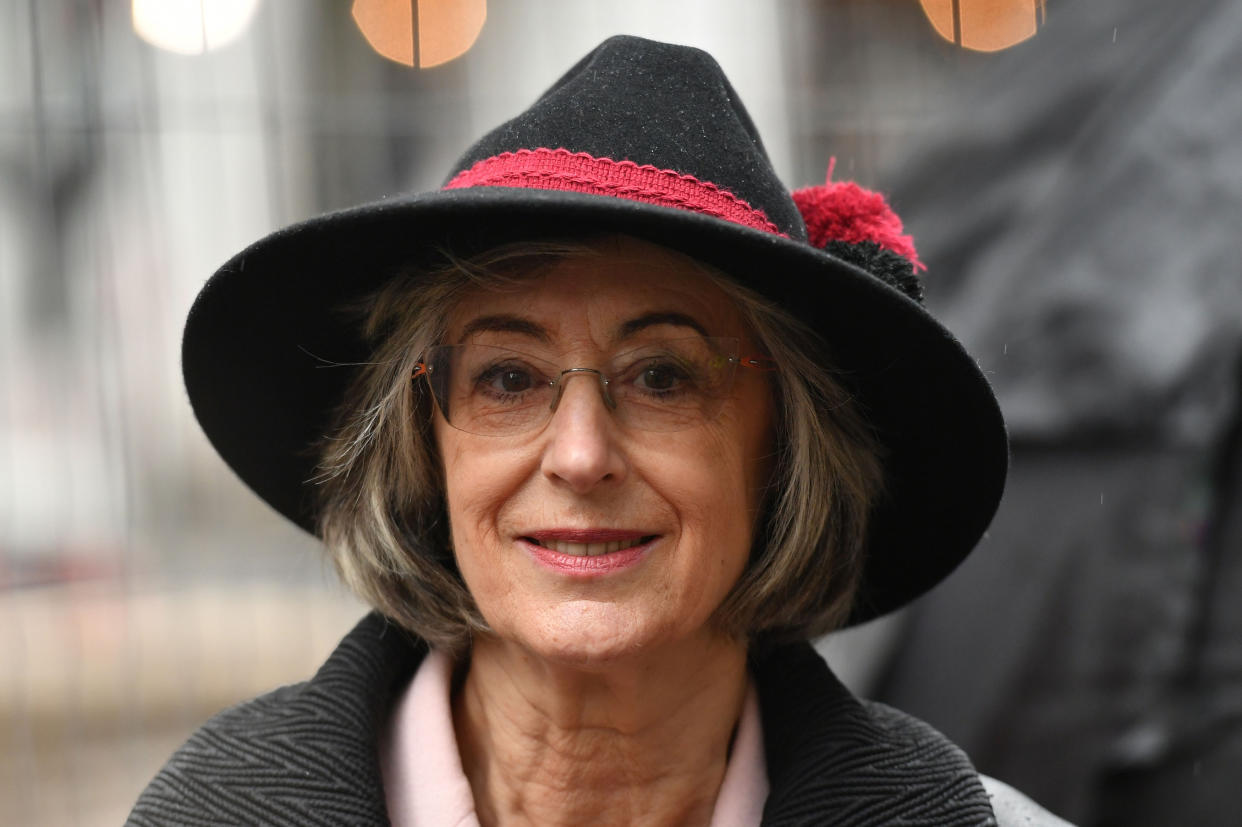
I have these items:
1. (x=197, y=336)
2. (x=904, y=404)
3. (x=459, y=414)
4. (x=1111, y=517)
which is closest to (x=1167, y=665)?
(x=1111, y=517)

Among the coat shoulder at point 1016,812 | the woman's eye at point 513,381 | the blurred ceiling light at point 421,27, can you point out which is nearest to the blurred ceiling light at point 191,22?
Answer: the blurred ceiling light at point 421,27

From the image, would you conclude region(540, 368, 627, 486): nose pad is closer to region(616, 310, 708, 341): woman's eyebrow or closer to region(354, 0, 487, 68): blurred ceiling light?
region(616, 310, 708, 341): woman's eyebrow

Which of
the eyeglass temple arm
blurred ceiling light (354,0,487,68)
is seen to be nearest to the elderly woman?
the eyeglass temple arm

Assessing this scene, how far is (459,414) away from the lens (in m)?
2.29

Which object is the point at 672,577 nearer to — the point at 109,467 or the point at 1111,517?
the point at 1111,517

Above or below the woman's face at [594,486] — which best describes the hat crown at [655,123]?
above

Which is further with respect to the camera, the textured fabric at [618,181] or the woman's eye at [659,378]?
the woman's eye at [659,378]

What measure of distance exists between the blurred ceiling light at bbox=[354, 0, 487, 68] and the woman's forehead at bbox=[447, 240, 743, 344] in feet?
13.5

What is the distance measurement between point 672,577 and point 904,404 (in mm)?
562

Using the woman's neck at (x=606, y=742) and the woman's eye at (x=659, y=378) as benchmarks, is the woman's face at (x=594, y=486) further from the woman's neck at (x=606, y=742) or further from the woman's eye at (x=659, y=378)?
the woman's neck at (x=606, y=742)

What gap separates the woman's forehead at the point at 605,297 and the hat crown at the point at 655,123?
15 cm

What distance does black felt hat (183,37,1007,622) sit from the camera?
2086 mm

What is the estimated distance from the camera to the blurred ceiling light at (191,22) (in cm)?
590

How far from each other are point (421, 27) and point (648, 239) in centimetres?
432
